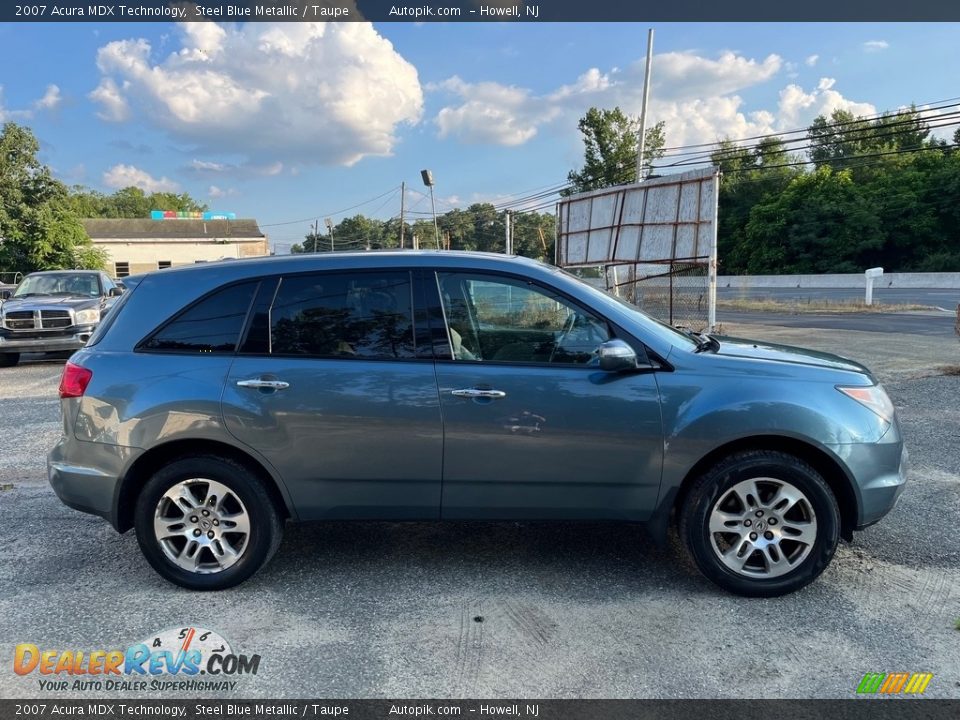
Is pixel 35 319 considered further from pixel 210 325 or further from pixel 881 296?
pixel 881 296

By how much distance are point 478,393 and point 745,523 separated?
153 cm

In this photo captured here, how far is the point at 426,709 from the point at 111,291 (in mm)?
13819

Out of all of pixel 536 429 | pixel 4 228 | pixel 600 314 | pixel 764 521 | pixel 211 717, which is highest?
pixel 4 228

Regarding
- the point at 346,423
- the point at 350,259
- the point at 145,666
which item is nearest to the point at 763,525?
the point at 346,423

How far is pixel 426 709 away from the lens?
2535 mm

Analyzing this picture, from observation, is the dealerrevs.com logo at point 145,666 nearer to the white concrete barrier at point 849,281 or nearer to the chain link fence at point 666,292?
the chain link fence at point 666,292

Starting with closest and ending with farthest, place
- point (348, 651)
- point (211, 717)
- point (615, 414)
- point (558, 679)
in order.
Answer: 1. point (211, 717)
2. point (558, 679)
3. point (348, 651)
4. point (615, 414)

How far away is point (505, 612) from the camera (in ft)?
10.5

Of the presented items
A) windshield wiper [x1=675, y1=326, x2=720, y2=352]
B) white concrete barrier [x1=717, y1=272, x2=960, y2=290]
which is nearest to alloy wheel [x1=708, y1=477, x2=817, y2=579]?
windshield wiper [x1=675, y1=326, x2=720, y2=352]

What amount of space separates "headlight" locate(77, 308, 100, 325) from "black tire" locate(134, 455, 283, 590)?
10.3m

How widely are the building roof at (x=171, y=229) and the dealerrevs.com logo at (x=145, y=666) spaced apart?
62.2m

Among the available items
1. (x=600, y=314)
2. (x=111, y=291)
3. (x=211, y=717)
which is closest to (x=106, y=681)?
(x=211, y=717)

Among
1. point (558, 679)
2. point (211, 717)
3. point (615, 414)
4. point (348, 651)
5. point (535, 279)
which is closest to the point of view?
point (211, 717)

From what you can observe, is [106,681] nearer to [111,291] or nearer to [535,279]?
[535,279]
